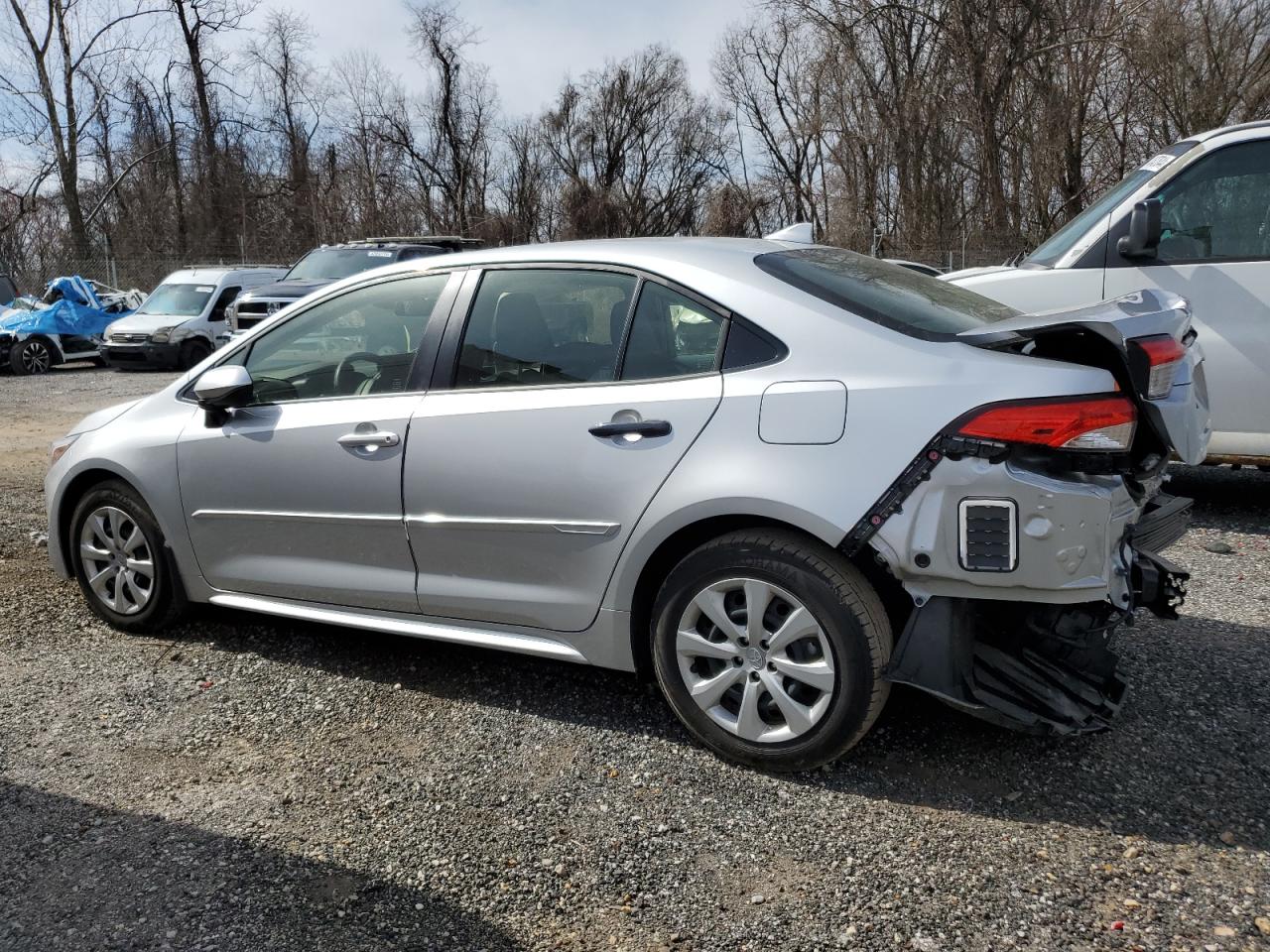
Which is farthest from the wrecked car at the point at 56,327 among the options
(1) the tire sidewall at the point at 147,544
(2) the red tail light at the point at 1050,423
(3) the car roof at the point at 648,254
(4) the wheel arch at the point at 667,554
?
(2) the red tail light at the point at 1050,423

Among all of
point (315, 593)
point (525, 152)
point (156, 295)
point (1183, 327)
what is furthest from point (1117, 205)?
point (525, 152)

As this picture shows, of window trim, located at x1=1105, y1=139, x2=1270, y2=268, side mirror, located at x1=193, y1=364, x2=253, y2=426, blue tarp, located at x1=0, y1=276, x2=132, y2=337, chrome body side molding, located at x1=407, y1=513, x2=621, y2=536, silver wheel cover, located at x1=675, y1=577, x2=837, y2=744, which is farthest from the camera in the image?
blue tarp, located at x1=0, y1=276, x2=132, y2=337

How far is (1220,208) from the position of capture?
5.63 metres

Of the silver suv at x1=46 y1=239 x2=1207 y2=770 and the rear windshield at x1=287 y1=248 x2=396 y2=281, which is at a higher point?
the rear windshield at x1=287 y1=248 x2=396 y2=281

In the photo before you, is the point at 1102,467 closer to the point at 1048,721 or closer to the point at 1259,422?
the point at 1048,721

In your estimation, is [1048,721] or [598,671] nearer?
[1048,721]

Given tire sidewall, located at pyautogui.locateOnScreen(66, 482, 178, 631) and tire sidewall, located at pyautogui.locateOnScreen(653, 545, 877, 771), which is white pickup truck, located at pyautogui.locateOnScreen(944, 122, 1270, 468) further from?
tire sidewall, located at pyautogui.locateOnScreen(66, 482, 178, 631)

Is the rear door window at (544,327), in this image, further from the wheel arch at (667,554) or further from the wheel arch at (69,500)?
the wheel arch at (69,500)

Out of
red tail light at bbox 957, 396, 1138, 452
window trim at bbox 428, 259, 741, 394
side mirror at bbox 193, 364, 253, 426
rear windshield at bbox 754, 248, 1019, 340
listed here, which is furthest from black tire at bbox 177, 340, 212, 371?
red tail light at bbox 957, 396, 1138, 452

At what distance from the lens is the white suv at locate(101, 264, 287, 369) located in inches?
683

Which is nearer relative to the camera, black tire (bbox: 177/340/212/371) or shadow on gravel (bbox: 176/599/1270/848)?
shadow on gravel (bbox: 176/599/1270/848)

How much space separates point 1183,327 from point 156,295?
1888cm

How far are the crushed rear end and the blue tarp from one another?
18602 mm

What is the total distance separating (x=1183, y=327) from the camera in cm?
310
